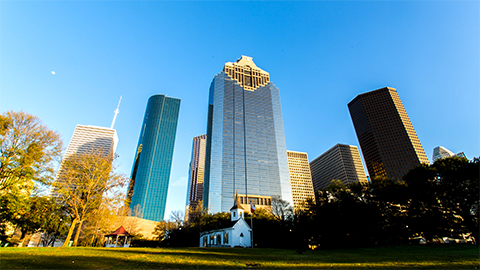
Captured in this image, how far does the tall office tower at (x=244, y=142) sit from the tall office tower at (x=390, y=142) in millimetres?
88137

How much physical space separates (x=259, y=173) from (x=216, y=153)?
31.6 m

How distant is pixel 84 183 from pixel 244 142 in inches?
5009

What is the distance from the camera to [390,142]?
601 feet

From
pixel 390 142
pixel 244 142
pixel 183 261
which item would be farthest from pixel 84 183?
pixel 390 142

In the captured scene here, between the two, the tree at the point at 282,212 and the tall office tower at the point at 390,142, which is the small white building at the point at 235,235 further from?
the tall office tower at the point at 390,142

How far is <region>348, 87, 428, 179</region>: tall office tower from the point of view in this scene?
171750mm

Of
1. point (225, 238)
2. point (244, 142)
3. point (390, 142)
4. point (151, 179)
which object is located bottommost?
point (225, 238)

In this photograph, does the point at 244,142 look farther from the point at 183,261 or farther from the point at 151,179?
the point at 183,261

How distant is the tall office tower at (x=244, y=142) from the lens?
135000 millimetres

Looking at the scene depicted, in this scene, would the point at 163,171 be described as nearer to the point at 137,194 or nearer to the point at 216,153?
the point at 137,194

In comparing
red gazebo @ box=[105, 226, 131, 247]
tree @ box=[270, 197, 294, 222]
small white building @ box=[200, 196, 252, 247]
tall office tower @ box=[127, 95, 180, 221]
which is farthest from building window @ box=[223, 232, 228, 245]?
tall office tower @ box=[127, 95, 180, 221]

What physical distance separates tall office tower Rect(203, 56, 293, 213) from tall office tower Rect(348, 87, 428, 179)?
88137 mm

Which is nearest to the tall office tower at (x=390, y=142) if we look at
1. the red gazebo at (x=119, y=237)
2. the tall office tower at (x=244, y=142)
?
the tall office tower at (x=244, y=142)

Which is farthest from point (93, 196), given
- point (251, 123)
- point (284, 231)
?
point (251, 123)
